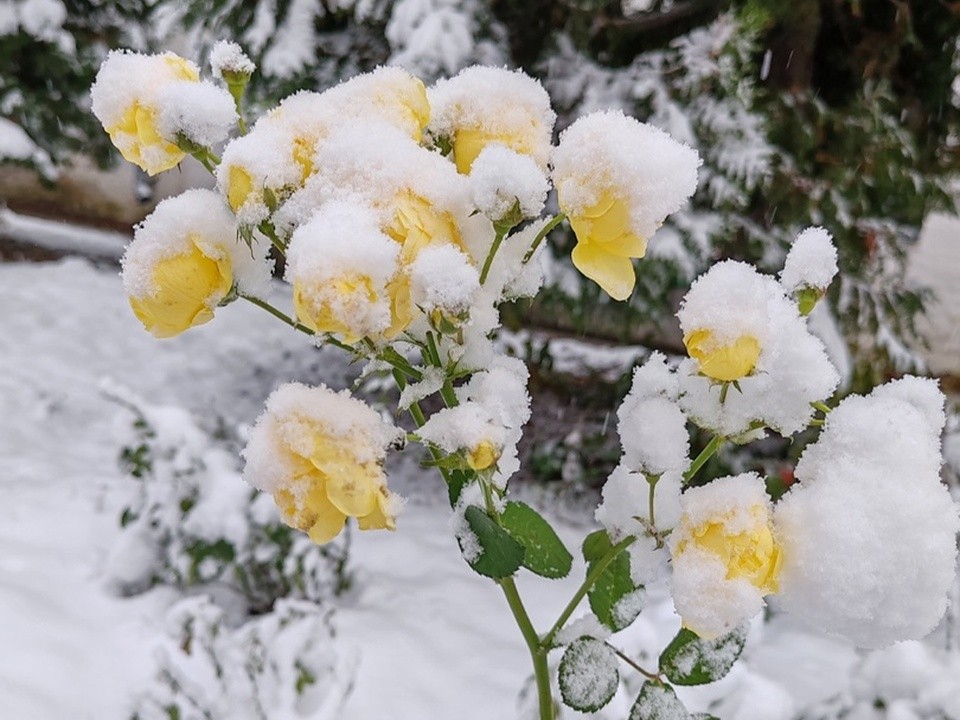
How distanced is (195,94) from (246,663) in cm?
104

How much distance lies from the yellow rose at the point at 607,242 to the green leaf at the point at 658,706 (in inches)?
12.2

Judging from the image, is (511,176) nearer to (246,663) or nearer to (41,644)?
(246,663)

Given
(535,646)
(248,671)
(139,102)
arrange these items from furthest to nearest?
(248,671), (535,646), (139,102)

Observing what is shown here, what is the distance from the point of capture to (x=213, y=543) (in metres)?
1.61

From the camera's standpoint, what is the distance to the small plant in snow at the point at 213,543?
1603mm

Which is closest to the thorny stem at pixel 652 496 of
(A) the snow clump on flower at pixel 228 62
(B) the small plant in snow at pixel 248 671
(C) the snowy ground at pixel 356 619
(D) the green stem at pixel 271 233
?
(D) the green stem at pixel 271 233

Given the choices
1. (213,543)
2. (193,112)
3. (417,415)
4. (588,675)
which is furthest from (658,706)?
(213,543)

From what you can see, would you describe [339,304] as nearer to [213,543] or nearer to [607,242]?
[607,242]

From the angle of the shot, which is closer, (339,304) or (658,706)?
(339,304)

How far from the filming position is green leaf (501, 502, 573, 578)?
57cm

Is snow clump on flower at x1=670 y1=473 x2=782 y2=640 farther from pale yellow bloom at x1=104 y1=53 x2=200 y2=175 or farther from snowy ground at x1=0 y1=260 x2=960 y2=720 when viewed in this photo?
snowy ground at x1=0 y1=260 x2=960 y2=720

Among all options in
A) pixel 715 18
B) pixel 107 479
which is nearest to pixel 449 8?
pixel 715 18

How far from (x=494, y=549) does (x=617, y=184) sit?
22cm

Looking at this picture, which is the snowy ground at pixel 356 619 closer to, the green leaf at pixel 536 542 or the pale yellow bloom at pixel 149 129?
the green leaf at pixel 536 542
